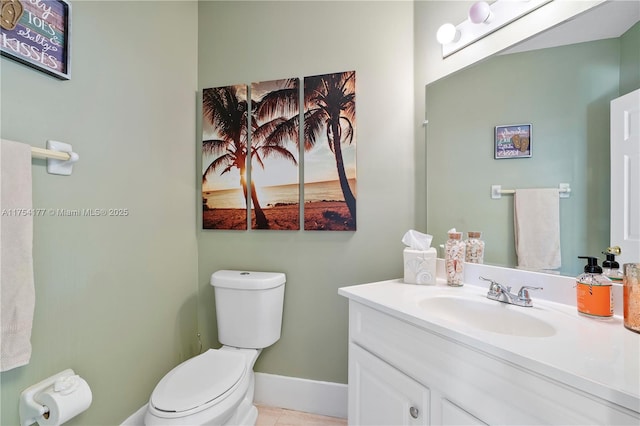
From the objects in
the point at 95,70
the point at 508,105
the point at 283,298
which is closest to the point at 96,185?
the point at 95,70

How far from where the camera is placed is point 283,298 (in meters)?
1.53

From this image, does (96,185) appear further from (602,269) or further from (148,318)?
(602,269)

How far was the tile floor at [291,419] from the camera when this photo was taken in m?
1.42

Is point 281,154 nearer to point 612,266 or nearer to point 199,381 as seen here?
point 199,381

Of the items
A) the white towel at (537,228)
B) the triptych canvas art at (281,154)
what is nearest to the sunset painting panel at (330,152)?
the triptych canvas art at (281,154)

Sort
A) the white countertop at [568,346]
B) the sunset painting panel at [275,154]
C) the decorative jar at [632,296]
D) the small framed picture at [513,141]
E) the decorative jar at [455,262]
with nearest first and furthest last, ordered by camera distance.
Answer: the white countertop at [568,346] → the decorative jar at [632,296] → the small framed picture at [513,141] → the decorative jar at [455,262] → the sunset painting panel at [275,154]

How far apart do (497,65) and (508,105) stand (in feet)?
0.61

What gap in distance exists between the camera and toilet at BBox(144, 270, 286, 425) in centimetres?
97

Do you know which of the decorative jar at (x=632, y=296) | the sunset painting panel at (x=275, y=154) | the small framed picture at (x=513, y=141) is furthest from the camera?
A: the sunset painting panel at (x=275, y=154)

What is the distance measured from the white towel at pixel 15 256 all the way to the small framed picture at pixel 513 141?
1.71 meters

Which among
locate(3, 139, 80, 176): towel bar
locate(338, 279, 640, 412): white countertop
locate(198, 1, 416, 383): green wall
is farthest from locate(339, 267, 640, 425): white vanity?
locate(3, 139, 80, 176): towel bar

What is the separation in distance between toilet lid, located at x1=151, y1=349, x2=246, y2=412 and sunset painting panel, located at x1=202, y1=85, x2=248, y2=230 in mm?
713

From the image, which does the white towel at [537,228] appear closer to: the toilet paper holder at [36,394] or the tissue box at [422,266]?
the tissue box at [422,266]

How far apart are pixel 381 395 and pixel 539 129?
1119 mm
